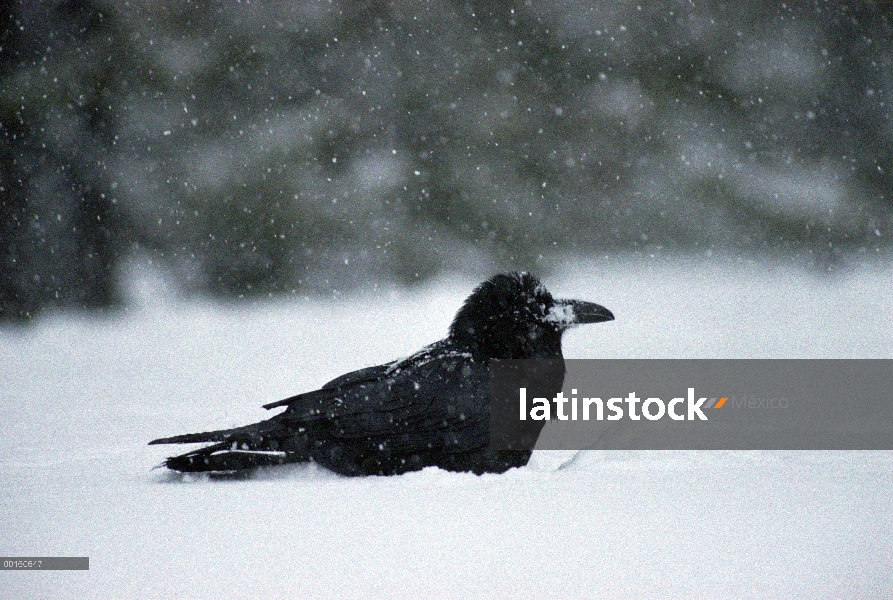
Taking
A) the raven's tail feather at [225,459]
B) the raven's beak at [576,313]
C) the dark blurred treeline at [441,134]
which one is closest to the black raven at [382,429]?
the raven's tail feather at [225,459]

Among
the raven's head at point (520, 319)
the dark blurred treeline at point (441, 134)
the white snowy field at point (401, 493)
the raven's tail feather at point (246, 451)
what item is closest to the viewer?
the white snowy field at point (401, 493)

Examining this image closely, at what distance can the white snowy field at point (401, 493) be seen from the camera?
1.38 metres

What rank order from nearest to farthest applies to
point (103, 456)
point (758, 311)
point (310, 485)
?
point (310, 485), point (103, 456), point (758, 311)

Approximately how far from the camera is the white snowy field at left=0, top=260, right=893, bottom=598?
1377mm

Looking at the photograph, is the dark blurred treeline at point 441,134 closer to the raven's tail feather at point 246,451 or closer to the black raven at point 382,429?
the black raven at point 382,429

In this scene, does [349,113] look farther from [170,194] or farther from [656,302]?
[656,302]

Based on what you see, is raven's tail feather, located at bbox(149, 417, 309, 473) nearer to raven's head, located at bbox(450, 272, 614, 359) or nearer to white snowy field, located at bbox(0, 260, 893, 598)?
white snowy field, located at bbox(0, 260, 893, 598)

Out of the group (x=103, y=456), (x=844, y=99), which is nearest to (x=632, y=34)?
(x=844, y=99)

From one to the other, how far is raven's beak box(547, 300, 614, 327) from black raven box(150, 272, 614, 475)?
0.73 ft

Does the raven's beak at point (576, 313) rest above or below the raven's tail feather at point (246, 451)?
above

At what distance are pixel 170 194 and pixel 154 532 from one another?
1.38 meters

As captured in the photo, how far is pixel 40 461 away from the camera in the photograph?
1.72m

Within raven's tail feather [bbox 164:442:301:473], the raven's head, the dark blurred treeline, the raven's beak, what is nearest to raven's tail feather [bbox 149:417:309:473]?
raven's tail feather [bbox 164:442:301:473]

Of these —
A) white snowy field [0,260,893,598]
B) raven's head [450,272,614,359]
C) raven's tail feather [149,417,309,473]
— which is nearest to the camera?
white snowy field [0,260,893,598]
